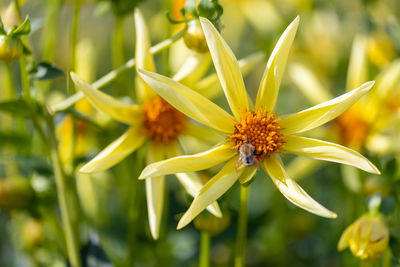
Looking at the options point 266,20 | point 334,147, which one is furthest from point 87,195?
point 266,20

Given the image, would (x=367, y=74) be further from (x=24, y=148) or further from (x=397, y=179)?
(x=24, y=148)

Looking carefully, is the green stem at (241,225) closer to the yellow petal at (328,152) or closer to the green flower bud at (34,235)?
the yellow petal at (328,152)

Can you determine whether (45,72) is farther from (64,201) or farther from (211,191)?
(211,191)

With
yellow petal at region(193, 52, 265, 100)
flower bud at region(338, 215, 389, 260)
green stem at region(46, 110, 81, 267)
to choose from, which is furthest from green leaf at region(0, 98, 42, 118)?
flower bud at region(338, 215, 389, 260)

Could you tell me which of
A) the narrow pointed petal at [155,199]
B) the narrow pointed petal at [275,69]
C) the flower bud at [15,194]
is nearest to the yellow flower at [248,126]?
the narrow pointed petal at [275,69]

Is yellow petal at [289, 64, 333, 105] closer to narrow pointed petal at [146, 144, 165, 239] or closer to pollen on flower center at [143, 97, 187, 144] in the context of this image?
pollen on flower center at [143, 97, 187, 144]

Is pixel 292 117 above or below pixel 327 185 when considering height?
below
